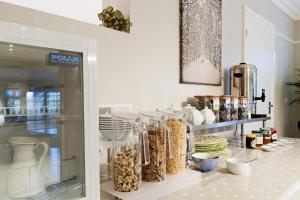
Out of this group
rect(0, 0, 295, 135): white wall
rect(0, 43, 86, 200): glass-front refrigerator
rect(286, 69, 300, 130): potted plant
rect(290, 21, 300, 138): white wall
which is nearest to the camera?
rect(0, 43, 86, 200): glass-front refrigerator

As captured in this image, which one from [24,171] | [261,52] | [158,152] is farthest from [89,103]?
[261,52]

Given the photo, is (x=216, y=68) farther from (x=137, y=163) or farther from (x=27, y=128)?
(x=27, y=128)

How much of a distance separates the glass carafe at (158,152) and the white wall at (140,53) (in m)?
0.37

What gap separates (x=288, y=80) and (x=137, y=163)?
3641mm

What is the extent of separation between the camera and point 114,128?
39.6 inches

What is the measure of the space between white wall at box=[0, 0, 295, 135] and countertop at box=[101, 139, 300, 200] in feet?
1.79

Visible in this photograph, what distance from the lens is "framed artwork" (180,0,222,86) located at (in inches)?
70.0

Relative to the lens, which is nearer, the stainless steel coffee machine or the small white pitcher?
the small white pitcher

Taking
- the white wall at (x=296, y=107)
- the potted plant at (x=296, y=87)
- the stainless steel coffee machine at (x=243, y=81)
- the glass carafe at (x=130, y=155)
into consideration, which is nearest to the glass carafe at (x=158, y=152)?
the glass carafe at (x=130, y=155)

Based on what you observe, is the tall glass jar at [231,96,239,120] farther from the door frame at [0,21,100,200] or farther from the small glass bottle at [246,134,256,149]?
the door frame at [0,21,100,200]

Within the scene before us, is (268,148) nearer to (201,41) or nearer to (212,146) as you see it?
(212,146)

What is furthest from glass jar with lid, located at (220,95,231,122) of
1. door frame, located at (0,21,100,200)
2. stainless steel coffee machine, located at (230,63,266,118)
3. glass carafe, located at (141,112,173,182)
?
door frame, located at (0,21,100,200)

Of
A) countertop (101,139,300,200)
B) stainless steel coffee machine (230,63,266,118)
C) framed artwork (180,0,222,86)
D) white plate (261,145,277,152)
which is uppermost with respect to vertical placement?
framed artwork (180,0,222,86)

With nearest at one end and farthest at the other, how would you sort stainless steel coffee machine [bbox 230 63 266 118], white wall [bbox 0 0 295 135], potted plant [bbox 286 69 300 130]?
white wall [bbox 0 0 295 135], stainless steel coffee machine [bbox 230 63 266 118], potted plant [bbox 286 69 300 130]
